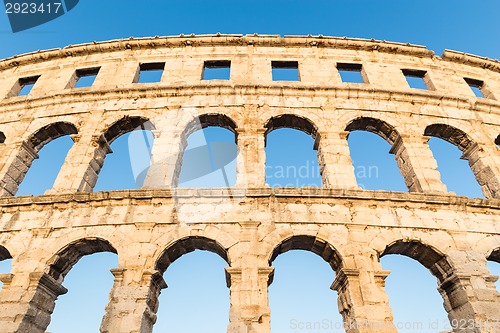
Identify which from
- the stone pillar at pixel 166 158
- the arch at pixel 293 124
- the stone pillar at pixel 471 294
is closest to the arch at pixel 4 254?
the stone pillar at pixel 166 158

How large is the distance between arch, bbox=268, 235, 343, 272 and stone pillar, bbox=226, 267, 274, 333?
0.57m

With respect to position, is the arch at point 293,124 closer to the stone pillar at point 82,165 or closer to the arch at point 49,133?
the stone pillar at point 82,165

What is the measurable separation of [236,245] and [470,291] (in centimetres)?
533

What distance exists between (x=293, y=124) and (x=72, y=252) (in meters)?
7.57

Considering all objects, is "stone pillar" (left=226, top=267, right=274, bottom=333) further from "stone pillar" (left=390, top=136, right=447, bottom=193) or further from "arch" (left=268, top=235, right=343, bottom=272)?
"stone pillar" (left=390, top=136, right=447, bottom=193)

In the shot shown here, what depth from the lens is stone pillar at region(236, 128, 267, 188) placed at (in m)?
9.09

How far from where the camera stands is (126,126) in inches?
445

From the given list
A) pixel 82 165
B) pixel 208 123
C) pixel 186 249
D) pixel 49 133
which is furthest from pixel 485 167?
pixel 49 133

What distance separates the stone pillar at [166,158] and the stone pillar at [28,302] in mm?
3271

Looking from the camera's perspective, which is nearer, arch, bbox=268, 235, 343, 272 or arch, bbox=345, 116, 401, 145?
arch, bbox=268, 235, 343, 272

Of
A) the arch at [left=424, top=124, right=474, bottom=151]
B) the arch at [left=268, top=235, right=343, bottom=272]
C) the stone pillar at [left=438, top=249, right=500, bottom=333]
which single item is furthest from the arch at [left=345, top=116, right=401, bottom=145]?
the arch at [left=268, top=235, right=343, bottom=272]

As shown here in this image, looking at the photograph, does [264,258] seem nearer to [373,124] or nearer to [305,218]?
[305,218]

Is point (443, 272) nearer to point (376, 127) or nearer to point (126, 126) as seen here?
point (376, 127)

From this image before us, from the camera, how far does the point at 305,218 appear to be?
8227mm
